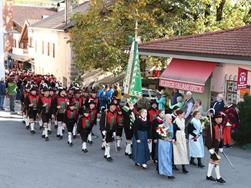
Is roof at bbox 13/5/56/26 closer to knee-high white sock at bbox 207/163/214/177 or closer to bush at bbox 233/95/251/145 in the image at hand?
bush at bbox 233/95/251/145

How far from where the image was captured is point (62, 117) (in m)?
16.3

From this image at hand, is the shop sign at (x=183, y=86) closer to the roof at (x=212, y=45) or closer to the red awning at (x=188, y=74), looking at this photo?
the red awning at (x=188, y=74)

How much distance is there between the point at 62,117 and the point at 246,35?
325 inches

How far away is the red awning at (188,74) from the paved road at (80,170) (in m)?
4.72

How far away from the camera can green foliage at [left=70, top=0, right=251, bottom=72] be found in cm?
2402

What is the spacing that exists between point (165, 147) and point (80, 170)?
225 centimetres

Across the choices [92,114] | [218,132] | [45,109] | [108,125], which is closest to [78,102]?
[45,109]

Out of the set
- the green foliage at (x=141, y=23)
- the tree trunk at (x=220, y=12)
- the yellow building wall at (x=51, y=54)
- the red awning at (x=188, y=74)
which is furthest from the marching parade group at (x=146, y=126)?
the yellow building wall at (x=51, y=54)

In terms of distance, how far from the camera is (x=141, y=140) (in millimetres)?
12141

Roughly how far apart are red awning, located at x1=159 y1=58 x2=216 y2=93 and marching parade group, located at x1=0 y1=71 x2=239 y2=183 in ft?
5.02

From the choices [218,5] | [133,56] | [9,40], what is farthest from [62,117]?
[9,40]

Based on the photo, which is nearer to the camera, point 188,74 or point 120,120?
point 120,120

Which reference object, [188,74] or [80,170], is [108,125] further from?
[188,74]

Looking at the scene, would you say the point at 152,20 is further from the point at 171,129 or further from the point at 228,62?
the point at 171,129
